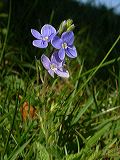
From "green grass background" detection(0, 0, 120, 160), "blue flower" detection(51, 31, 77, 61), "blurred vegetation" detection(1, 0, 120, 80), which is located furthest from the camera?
"blurred vegetation" detection(1, 0, 120, 80)

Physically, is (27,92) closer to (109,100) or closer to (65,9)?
(109,100)

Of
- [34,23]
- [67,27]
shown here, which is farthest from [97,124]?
[34,23]

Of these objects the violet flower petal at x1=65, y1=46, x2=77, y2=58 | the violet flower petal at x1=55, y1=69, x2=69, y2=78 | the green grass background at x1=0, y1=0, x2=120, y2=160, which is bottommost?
the green grass background at x1=0, y1=0, x2=120, y2=160

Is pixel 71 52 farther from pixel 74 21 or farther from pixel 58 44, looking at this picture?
pixel 74 21

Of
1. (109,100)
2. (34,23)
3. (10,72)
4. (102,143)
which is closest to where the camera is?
(102,143)

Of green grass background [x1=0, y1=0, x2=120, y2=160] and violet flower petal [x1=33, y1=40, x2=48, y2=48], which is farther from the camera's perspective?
green grass background [x1=0, y1=0, x2=120, y2=160]

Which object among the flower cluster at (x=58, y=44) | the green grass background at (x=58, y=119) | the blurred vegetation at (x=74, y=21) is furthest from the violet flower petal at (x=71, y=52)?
the blurred vegetation at (x=74, y=21)

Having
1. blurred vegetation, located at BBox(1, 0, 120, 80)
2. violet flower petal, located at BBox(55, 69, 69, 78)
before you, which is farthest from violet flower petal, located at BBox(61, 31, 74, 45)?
blurred vegetation, located at BBox(1, 0, 120, 80)

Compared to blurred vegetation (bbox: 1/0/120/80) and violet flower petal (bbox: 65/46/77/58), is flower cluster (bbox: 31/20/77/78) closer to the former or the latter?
violet flower petal (bbox: 65/46/77/58)

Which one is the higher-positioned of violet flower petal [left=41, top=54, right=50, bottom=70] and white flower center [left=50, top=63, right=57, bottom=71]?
violet flower petal [left=41, top=54, right=50, bottom=70]
